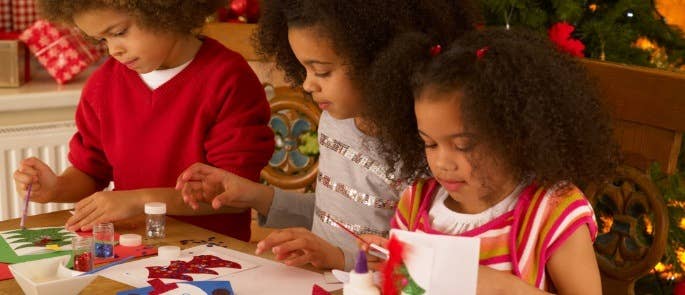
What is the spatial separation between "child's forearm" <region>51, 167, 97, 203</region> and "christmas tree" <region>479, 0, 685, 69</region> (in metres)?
1.03

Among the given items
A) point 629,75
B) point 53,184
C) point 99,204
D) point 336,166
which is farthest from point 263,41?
point 629,75

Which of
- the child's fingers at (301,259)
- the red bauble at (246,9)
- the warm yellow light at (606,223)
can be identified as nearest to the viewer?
the child's fingers at (301,259)

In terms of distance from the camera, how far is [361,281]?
1.10m

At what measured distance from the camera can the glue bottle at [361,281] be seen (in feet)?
3.61

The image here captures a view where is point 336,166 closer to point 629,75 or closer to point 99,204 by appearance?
point 99,204

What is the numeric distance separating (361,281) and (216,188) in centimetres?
72

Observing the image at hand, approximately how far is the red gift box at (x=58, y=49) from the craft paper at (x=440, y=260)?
2.35m

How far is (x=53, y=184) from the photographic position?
1982 millimetres

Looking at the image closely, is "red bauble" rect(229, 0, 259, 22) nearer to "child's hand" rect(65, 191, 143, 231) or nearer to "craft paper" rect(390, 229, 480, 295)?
"child's hand" rect(65, 191, 143, 231)

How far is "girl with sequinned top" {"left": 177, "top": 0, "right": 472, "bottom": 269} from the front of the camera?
60.4 inches

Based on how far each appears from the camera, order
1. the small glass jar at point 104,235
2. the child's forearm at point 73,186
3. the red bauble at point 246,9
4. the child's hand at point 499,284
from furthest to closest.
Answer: the red bauble at point 246,9, the child's forearm at point 73,186, the small glass jar at point 104,235, the child's hand at point 499,284

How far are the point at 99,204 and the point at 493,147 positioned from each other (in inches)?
32.2

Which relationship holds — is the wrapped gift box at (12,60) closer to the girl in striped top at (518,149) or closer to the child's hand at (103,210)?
the child's hand at (103,210)

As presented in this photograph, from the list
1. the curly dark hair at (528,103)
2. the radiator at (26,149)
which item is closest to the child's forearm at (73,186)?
the curly dark hair at (528,103)
